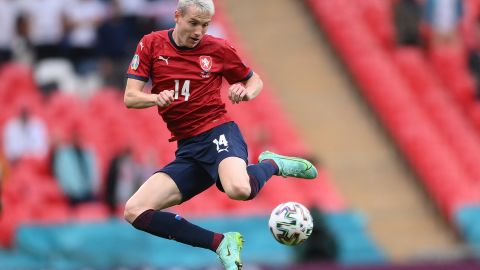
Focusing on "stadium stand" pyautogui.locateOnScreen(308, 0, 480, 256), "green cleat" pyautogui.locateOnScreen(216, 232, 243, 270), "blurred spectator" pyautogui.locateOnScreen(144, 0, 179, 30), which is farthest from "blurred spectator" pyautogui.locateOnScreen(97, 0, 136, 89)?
"green cleat" pyautogui.locateOnScreen(216, 232, 243, 270)

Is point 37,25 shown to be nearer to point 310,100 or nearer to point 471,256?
point 310,100

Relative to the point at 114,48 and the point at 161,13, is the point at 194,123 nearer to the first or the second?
the point at 114,48

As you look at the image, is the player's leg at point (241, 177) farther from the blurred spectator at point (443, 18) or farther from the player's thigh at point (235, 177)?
the blurred spectator at point (443, 18)

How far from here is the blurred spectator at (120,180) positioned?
1442cm

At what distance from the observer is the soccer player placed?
9430mm

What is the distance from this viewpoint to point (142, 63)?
9.60 meters

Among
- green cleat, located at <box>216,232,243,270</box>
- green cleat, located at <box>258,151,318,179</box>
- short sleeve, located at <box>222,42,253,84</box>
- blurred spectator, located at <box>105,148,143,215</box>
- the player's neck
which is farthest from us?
blurred spectator, located at <box>105,148,143,215</box>

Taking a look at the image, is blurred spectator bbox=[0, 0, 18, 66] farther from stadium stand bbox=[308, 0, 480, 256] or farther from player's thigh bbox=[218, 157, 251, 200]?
player's thigh bbox=[218, 157, 251, 200]

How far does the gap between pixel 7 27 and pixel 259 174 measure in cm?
724

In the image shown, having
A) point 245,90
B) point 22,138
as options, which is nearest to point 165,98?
point 245,90

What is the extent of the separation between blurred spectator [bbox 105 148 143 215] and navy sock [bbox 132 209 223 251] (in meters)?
4.79

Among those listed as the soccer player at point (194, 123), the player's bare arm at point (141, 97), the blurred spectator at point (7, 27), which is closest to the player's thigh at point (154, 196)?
the soccer player at point (194, 123)

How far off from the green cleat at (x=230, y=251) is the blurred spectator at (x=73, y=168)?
5.21m

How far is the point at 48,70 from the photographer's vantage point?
16.2m
